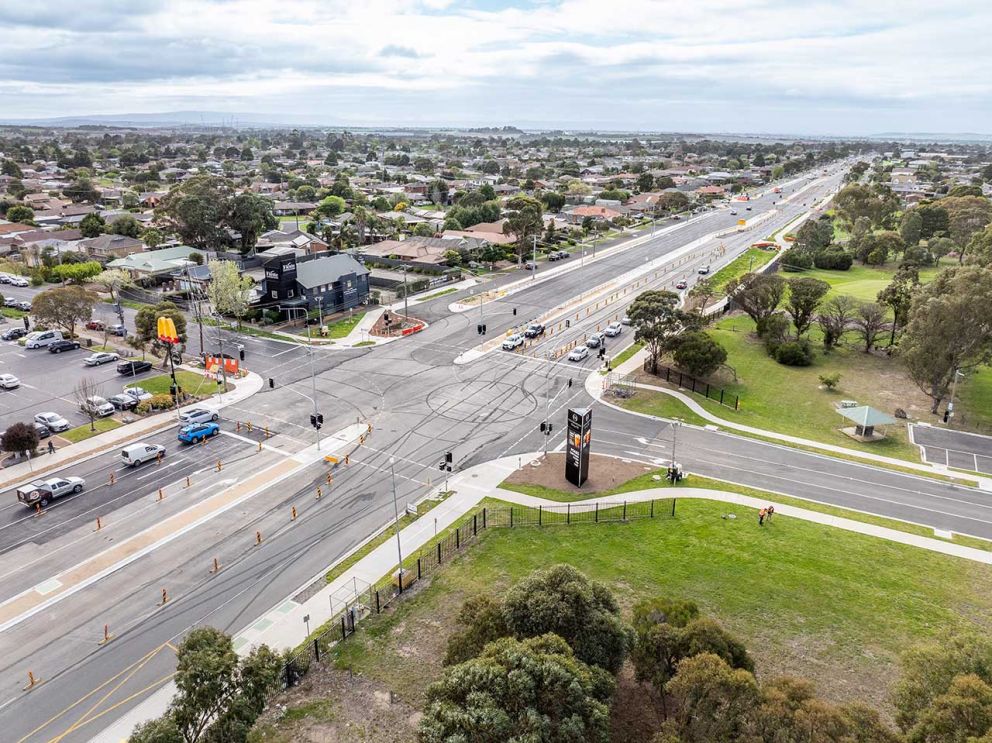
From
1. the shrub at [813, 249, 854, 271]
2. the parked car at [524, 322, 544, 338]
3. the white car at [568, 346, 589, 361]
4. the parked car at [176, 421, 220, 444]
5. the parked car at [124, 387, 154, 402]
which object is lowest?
the parked car at [176, 421, 220, 444]

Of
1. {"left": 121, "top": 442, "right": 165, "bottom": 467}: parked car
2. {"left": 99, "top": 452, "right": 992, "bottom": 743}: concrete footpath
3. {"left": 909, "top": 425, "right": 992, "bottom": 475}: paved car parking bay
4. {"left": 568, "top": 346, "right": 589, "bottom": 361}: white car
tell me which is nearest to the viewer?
{"left": 99, "top": 452, "right": 992, "bottom": 743}: concrete footpath

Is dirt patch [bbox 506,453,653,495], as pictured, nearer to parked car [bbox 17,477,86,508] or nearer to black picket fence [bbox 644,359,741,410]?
black picket fence [bbox 644,359,741,410]

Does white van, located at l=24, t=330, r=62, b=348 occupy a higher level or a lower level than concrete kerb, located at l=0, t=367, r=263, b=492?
higher

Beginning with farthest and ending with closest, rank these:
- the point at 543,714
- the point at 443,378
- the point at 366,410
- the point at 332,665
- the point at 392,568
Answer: the point at 443,378
the point at 366,410
the point at 392,568
the point at 332,665
the point at 543,714

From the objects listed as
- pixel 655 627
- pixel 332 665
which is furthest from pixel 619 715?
pixel 332 665

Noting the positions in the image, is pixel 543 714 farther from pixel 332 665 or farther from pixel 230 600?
pixel 230 600

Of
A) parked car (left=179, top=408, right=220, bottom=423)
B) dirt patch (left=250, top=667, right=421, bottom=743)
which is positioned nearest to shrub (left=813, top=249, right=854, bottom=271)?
parked car (left=179, top=408, right=220, bottom=423)

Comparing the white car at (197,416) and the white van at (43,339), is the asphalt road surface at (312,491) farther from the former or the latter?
the white van at (43,339)
